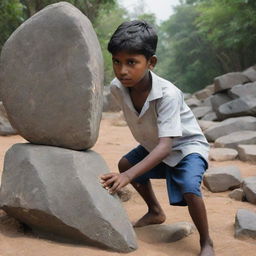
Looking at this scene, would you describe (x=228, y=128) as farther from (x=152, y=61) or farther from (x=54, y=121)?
(x=54, y=121)

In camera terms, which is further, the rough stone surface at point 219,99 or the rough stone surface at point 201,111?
the rough stone surface at point 201,111

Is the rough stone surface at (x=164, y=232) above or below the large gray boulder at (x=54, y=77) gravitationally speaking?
below

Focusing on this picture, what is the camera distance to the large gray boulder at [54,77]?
7.88ft

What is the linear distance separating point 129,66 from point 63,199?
82 cm

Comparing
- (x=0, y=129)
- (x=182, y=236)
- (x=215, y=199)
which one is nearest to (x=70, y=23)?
(x=182, y=236)

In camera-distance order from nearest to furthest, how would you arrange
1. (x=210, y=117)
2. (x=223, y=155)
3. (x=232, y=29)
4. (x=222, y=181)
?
(x=222, y=181) < (x=223, y=155) < (x=210, y=117) < (x=232, y=29)

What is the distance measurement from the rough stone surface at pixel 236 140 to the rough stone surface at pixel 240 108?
1732mm

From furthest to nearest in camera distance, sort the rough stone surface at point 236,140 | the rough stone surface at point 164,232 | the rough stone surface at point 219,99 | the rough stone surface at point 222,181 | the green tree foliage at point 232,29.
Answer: the green tree foliage at point 232,29, the rough stone surface at point 219,99, the rough stone surface at point 236,140, the rough stone surface at point 222,181, the rough stone surface at point 164,232

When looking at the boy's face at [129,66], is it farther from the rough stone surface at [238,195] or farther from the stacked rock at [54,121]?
the rough stone surface at [238,195]

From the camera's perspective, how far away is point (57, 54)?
7.92 feet

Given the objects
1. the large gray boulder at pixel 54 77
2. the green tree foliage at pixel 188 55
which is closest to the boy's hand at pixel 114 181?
the large gray boulder at pixel 54 77

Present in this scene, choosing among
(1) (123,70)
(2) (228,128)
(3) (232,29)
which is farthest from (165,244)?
(3) (232,29)

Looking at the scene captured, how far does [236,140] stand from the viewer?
6.11 meters

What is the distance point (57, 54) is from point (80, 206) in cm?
90
